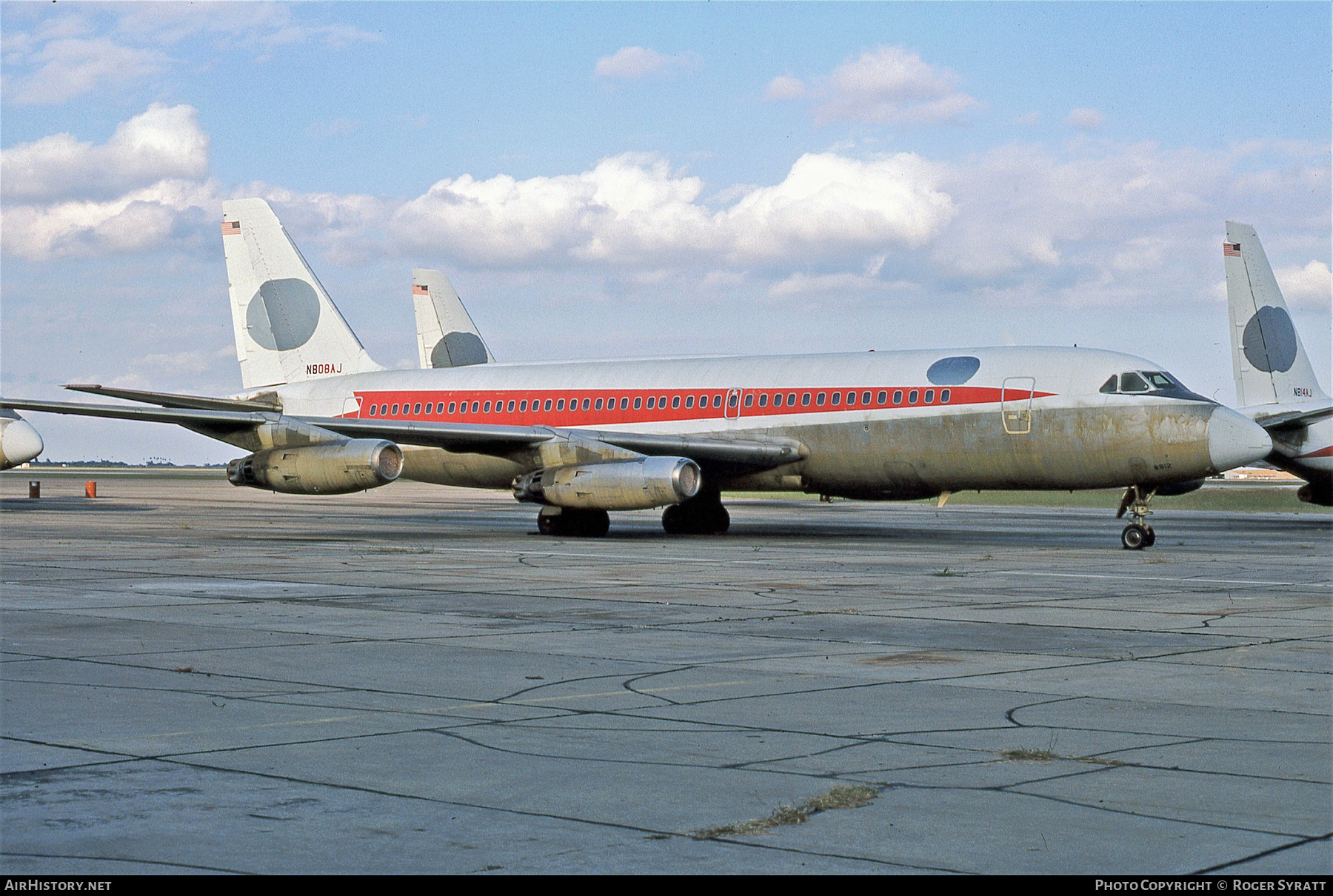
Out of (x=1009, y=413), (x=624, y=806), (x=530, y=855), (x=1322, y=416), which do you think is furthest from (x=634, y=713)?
(x=1322, y=416)

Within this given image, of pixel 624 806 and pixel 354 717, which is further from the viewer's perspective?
pixel 354 717

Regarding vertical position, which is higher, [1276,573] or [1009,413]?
[1009,413]

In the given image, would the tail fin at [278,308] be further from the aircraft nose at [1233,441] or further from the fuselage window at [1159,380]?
the aircraft nose at [1233,441]

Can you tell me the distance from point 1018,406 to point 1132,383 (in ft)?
6.37

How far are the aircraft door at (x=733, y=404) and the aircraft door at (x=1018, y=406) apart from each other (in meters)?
5.44

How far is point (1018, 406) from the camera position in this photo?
974 inches

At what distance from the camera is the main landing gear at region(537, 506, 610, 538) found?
92.1 feet

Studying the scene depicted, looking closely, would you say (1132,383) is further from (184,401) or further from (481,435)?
(184,401)

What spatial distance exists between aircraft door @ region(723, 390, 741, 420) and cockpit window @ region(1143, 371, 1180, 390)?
7.78 m

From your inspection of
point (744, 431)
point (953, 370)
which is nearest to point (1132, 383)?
point (953, 370)

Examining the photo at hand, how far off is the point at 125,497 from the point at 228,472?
1159 inches

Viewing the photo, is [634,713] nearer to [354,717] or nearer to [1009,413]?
[354,717]

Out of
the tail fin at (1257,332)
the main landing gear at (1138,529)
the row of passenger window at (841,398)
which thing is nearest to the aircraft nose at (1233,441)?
the main landing gear at (1138,529)
